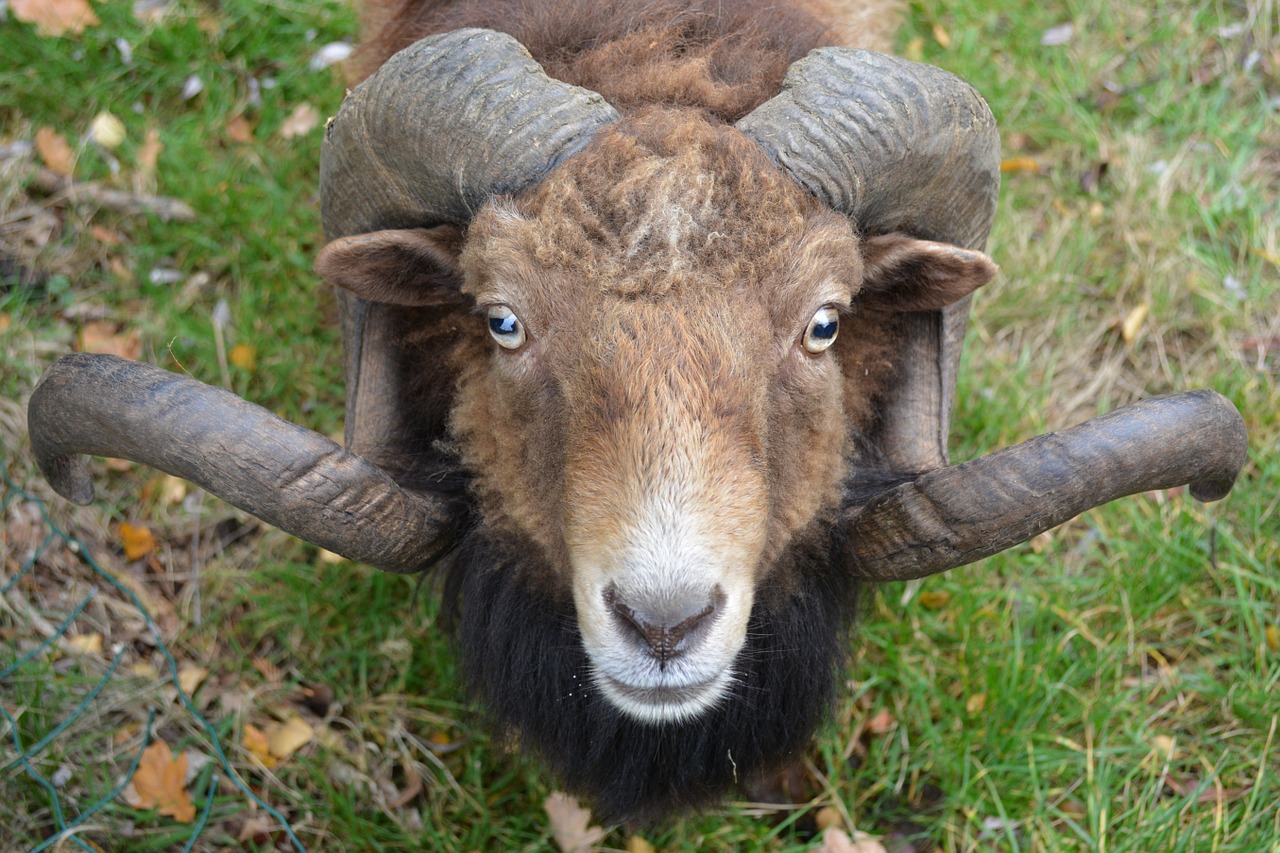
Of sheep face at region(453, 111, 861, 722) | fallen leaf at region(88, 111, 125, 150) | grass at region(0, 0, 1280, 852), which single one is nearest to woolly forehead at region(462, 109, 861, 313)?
sheep face at region(453, 111, 861, 722)

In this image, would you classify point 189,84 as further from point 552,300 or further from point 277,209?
point 552,300

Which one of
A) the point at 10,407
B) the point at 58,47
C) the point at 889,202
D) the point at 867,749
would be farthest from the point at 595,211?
the point at 58,47

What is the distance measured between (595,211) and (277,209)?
4334 millimetres

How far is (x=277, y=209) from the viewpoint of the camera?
7191 mm

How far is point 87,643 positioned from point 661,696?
3.79 m

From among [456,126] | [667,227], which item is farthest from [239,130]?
[667,227]

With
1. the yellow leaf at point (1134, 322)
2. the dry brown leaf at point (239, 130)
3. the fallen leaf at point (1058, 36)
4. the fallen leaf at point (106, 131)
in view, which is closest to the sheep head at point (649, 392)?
the yellow leaf at point (1134, 322)

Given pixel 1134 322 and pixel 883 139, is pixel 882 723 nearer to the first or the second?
pixel 1134 322

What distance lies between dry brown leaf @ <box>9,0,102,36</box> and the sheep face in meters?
5.39

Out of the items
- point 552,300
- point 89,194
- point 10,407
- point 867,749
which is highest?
point 552,300

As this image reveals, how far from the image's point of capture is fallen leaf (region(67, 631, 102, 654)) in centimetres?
568

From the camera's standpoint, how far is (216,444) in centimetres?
364

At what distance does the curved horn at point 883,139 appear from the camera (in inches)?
143

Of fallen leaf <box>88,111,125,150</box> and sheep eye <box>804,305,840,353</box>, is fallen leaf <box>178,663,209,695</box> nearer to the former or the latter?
fallen leaf <box>88,111,125,150</box>
